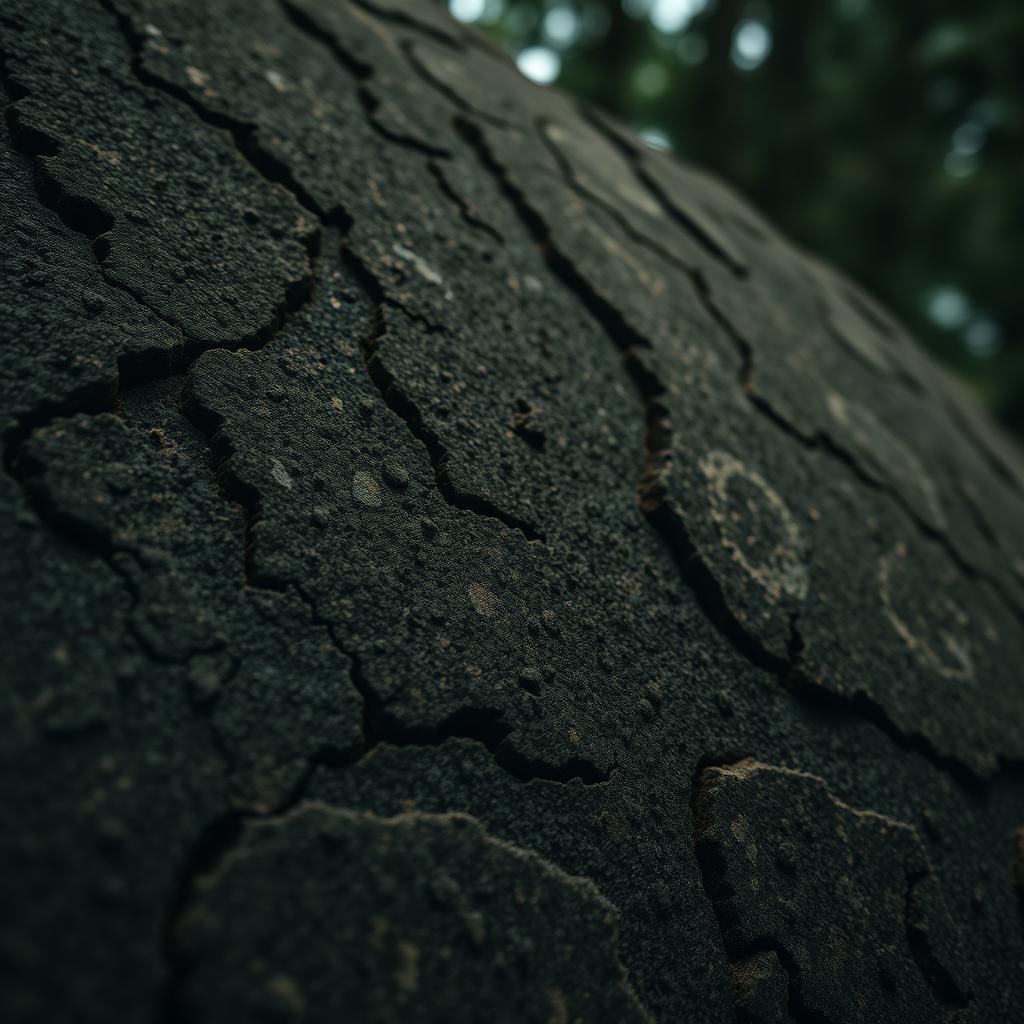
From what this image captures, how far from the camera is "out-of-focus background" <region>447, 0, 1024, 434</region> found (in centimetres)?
301

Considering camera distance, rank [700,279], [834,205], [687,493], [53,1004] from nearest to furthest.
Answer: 1. [53,1004]
2. [687,493]
3. [700,279]
4. [834,205]

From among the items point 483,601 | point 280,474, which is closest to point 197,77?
point 280,474

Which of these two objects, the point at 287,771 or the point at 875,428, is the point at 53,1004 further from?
the point at 875,428

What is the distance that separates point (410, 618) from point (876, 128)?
147 inches

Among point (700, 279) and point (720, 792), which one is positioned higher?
point (700, 279)

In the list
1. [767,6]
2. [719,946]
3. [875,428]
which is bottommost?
[719,946]

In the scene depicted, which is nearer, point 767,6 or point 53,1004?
point 53,1004

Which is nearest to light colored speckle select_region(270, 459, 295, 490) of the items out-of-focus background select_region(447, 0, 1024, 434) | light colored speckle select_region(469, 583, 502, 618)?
light colored speckle select_region(469, 583, 502, 618)

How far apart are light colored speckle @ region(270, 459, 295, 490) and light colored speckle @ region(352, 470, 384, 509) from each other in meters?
0.05

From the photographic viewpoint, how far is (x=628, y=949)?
1.52 ft

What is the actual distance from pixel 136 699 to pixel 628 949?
327mm

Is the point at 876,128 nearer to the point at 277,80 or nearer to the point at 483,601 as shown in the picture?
the point at 277,80

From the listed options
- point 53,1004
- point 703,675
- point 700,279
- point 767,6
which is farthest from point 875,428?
point 767,6

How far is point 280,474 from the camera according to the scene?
0.52m
